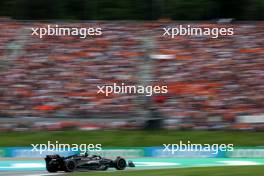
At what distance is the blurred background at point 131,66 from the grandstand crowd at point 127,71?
31mm

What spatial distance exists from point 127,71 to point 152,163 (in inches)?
275

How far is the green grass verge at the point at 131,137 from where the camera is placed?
53.0 ft

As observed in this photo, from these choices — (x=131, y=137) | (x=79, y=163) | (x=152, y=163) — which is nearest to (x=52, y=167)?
(x=79, y=163)

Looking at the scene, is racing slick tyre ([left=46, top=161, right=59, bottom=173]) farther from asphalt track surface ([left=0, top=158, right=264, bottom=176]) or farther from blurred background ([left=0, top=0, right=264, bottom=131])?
blurred background ([left=0, top=0, right=264, bottom=131])

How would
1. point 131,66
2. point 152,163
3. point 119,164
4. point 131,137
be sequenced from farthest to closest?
point 131,66, point 131,137, point 152,163, point 119,164

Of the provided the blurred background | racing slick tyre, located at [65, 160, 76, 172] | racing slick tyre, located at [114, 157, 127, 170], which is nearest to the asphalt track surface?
racing slick tyre, located at [114, 157, 127, 170]

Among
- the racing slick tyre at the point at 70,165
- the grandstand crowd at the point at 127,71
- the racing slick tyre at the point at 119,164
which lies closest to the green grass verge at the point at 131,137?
the grandstand crowd at the point at 127,71

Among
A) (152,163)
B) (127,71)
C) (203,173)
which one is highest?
(127,71)

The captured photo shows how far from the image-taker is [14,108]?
18.3 metres

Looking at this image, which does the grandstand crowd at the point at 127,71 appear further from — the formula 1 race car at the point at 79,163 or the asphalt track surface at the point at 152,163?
the formula 1 race car at the point at 79,163

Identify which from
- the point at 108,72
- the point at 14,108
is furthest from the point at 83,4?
the point at 14,108

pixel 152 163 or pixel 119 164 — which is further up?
pixel 119 164

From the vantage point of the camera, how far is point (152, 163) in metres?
13.6

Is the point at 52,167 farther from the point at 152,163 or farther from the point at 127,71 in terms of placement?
the point at 127,71
